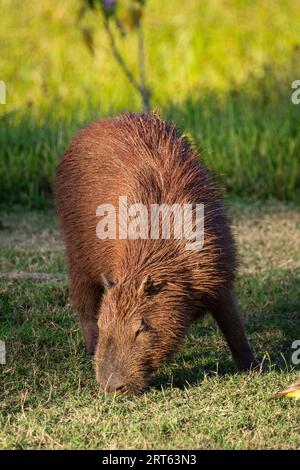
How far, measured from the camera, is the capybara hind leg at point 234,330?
15.9 ft

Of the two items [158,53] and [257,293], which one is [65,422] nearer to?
[257,293]

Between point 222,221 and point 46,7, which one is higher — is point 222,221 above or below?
below

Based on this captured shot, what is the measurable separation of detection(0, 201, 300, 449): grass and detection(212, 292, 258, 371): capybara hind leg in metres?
0.09

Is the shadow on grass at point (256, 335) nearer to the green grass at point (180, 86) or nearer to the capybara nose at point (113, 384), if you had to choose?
the capybara nose at point (113, 384)

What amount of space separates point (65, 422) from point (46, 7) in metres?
8.80

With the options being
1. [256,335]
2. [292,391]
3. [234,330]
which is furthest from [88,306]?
[292,391]

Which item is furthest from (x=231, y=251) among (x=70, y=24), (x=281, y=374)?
(x=70, y=24)

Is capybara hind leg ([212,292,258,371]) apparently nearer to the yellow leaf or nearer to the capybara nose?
the yellow leaf

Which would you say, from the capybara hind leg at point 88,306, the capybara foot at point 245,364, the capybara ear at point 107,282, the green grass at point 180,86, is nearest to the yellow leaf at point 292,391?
the capybara foot at point 245,364

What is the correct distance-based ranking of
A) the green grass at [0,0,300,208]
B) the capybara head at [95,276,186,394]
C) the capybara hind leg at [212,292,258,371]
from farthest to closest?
the green grass at [0,0,300,208], the capybara hind leg at [212,292,258,371], the capybara head at [95,276,186,394]

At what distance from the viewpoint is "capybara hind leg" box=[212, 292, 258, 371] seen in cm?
485

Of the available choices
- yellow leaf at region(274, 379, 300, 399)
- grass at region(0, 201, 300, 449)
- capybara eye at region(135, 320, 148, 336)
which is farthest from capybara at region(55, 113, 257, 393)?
yellow leaf at region(274, 379, 300, 399)

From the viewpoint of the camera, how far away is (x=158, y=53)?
36.4 feet
